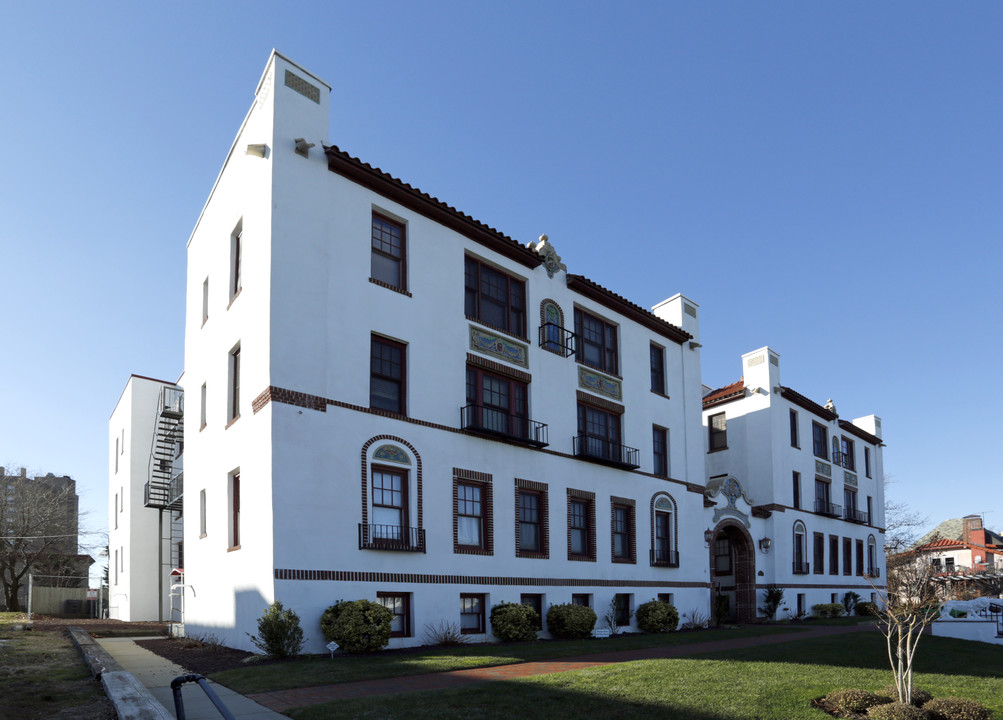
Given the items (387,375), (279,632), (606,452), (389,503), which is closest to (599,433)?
(606,452)

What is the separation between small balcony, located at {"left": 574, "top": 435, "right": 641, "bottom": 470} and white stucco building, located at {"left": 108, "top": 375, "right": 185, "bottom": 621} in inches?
662

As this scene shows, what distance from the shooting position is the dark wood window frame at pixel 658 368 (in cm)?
2938

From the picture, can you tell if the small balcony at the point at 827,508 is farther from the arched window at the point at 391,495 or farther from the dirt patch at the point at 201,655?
the dirt patch at the point at 201,655

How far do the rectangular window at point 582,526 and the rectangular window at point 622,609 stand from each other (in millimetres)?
1641

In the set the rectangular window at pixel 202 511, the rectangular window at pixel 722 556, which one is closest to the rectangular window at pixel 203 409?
the rectangular window at pixel 202 511

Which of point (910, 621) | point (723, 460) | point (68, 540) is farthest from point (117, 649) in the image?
point (68, 540)

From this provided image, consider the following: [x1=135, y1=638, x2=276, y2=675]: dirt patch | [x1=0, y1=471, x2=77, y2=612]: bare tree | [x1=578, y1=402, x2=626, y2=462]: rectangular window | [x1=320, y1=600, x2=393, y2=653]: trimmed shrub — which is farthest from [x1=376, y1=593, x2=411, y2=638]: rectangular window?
[x1=0, y1=471, x2=77, y2=612]: bare tree

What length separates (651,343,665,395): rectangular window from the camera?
96.4ft

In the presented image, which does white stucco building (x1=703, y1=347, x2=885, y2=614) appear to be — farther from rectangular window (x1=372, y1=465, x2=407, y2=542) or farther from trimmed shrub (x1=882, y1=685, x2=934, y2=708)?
trimmed shrub (x1=882, y1=685, x2=934, y2=708)

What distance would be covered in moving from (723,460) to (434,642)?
23743mm

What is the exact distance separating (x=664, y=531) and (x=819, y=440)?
59.7 feet

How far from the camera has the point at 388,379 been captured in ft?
64.1

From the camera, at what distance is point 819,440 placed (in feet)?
138

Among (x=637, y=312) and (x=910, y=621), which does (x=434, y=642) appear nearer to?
(x=910, y=621)
